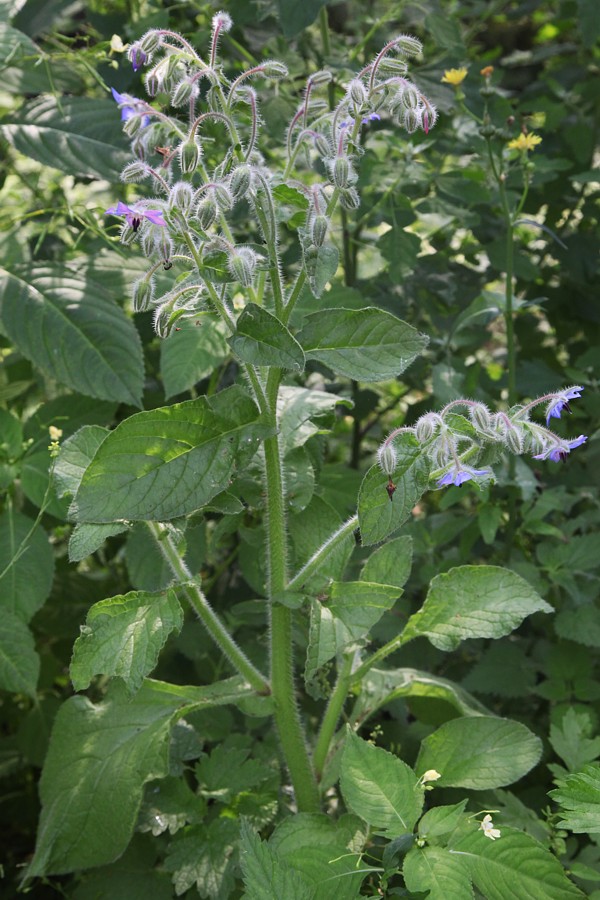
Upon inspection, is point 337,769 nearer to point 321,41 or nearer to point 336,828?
point 336,828

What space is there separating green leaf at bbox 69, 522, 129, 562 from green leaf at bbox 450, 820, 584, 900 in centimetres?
70

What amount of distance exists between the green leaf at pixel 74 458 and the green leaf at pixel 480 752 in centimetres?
77

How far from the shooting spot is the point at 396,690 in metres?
1.82

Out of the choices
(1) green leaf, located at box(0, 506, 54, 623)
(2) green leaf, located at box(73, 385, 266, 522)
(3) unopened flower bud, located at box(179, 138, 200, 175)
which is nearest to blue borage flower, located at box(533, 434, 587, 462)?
(2) green leaf, located at box(73, 385, 266, 522)

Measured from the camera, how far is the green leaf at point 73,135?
7.18 feet

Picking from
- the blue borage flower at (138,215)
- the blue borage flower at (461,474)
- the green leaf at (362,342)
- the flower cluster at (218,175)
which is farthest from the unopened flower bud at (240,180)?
the blue borage flower at (461,474)

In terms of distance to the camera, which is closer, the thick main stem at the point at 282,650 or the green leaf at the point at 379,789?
the green leaf at the point at 379,789

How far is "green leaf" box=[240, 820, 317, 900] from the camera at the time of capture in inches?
52.4

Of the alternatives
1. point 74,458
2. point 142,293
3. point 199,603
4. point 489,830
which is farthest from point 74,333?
point 489,830

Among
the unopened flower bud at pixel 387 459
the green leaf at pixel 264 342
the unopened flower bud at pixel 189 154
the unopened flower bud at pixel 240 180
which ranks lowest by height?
the unopened flower bud at pixel 387 459

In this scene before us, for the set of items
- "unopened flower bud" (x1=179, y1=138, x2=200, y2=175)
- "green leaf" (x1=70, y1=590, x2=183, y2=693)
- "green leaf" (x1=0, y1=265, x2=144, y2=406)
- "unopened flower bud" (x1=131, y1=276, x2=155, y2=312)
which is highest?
"unopened flower bud" (x1=179, y1=138, x2=200, y2=175)

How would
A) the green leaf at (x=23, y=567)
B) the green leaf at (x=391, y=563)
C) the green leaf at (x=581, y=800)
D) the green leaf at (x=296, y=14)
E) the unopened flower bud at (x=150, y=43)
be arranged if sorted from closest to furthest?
the green leaf at (x=581, y=800) → the unopened flower bud at (x=150, y=43) → the green leaf at (x=391, y=563) → the green leaf at (x=23, y=567) → the green leaf at (x=296, y=14)

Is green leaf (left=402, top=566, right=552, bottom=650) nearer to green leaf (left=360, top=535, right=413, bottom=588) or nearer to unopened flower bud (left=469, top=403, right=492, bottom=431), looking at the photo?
green leaf (left=360, top=535, right=413, bottom=588)

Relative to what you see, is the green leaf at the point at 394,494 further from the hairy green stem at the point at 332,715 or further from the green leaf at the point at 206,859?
the green leaf at the point at 206,859
